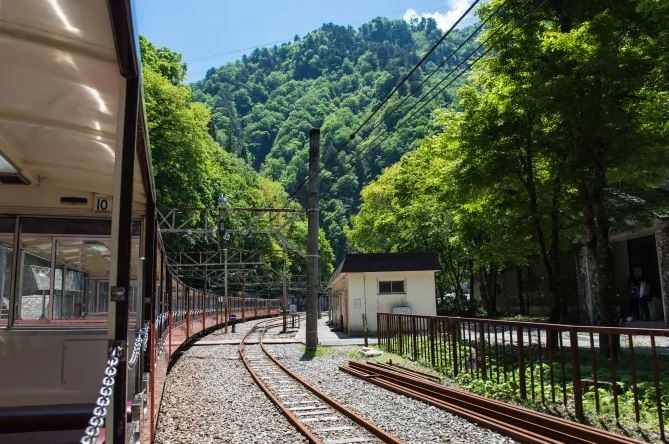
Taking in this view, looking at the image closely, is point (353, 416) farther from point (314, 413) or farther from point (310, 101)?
point (310, 101)

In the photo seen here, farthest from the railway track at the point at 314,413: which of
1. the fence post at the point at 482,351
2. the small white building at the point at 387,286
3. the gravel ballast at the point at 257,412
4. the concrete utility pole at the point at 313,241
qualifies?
the small white building at the point at 387,286

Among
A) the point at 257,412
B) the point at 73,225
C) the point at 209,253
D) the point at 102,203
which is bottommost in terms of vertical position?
the point at 257,412

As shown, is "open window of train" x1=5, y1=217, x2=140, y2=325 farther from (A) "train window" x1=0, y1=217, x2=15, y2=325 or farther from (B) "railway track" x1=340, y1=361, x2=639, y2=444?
(B) "railway track" x1=340, y1=361, x2=639, y2=444

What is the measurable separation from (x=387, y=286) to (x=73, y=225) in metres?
19.4

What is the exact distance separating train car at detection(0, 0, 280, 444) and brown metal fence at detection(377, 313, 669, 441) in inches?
200

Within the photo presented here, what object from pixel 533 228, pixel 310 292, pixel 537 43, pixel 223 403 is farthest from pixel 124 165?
pixel 310 292

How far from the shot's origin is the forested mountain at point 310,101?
72375 mm

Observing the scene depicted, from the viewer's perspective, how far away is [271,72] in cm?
14200

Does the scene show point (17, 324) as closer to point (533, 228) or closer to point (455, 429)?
point (455, 429)

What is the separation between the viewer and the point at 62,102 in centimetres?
327

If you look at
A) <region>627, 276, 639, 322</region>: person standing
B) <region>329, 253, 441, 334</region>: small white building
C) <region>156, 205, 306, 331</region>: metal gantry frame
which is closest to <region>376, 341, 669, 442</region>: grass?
<region>627, 276, 639, 322</region>: person standing

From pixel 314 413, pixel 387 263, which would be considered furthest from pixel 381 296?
pixel 314 413

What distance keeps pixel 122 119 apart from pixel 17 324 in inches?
130

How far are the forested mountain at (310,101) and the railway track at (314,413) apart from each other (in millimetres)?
38725
